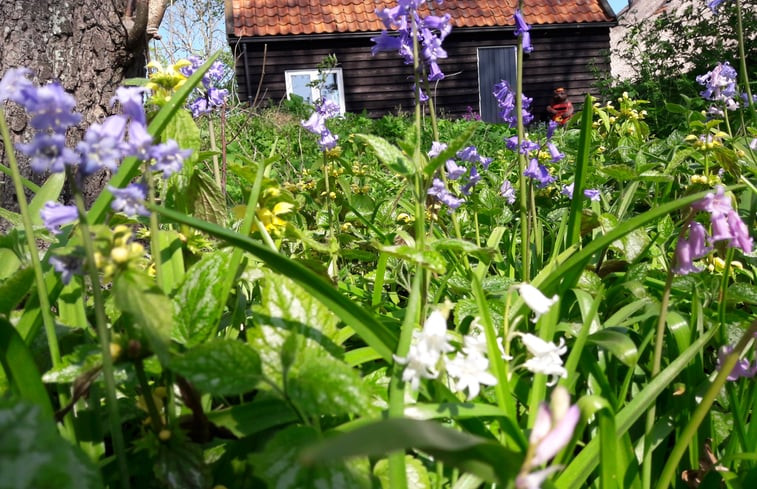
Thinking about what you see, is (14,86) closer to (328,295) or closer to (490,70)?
(328,295)

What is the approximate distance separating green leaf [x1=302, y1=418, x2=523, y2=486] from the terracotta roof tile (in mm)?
13782

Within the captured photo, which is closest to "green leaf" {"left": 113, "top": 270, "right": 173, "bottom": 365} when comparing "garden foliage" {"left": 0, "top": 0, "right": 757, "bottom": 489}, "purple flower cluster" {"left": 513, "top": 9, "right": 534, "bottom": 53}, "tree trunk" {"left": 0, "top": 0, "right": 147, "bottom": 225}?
"garden foliage" {"left": 0, "top": 0, "right": 757, "bottom": 489}

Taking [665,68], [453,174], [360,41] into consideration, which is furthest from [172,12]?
[453,174]

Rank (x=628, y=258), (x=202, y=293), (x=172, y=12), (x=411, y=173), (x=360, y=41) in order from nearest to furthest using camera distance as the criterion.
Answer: (x=202, y=293), (x=411, y=173), (x=628, y=258), (x=360, y=41), (x=172, y=12)

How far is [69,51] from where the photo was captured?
1.87m

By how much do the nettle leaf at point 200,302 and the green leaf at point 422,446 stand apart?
14.6 inches

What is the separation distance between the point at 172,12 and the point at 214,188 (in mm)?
19021

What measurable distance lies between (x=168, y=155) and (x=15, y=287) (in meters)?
0.36

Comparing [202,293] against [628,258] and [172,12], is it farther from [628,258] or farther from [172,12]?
[172,12]

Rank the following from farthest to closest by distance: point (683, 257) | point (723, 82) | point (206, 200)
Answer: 1. point (723, 82)
2. point (206, 200)
3. point (683, 257)

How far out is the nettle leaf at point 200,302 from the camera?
2.55 feet

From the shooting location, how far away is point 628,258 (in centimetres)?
160

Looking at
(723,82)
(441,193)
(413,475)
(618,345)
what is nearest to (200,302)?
(413,475)

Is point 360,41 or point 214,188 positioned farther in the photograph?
point 360,41
